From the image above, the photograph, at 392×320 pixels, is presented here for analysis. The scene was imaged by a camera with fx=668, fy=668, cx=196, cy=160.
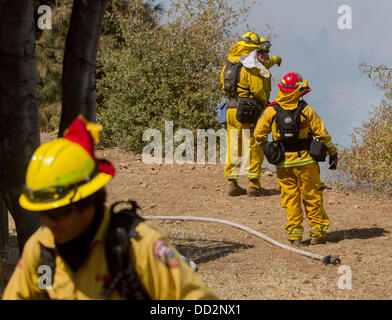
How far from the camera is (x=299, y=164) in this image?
23.1 ft

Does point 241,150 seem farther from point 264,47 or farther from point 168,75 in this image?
point 168,75

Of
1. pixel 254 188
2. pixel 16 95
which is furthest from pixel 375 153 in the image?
pixel 16 95

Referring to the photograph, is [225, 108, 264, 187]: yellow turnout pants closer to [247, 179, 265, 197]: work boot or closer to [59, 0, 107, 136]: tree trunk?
[247, 179, 265, 197]: work boot

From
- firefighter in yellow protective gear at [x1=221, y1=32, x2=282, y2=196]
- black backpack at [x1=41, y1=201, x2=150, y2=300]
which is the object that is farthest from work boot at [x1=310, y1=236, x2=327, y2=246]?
black backpack at [x1=41, y1=201, x2=150, y2=300]

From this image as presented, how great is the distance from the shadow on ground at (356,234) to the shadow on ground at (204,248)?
1.08m

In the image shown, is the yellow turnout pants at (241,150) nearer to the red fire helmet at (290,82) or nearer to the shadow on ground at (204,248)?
the shadow on ground at (204,248)

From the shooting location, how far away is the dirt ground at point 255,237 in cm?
596

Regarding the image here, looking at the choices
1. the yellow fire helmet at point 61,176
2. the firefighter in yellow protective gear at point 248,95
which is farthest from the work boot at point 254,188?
the yellow fire helmet at point 61,176

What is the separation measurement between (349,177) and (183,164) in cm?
317

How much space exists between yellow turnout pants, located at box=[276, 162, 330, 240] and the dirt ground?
0.25 m

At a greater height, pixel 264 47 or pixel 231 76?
pixel 264 47

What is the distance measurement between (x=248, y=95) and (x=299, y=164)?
2852 mm
